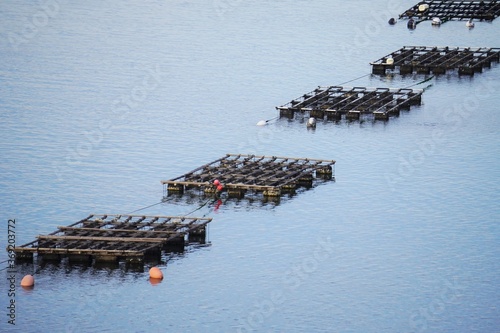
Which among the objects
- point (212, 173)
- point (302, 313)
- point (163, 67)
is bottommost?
point (302, 313)

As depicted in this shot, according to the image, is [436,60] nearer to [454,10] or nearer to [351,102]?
[351,102]

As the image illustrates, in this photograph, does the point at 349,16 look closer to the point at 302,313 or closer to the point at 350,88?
the point at 350,88

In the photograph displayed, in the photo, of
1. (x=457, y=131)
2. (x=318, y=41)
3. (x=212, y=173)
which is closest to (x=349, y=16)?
(x=318, y=41)

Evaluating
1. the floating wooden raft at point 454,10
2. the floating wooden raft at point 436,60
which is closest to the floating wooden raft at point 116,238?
the floating wooden raft at point 436,60

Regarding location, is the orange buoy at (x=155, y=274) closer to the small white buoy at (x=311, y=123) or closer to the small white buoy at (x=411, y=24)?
the small white buoy at (x=311, y=123)

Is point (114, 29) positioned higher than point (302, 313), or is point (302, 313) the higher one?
point (114, 29)
